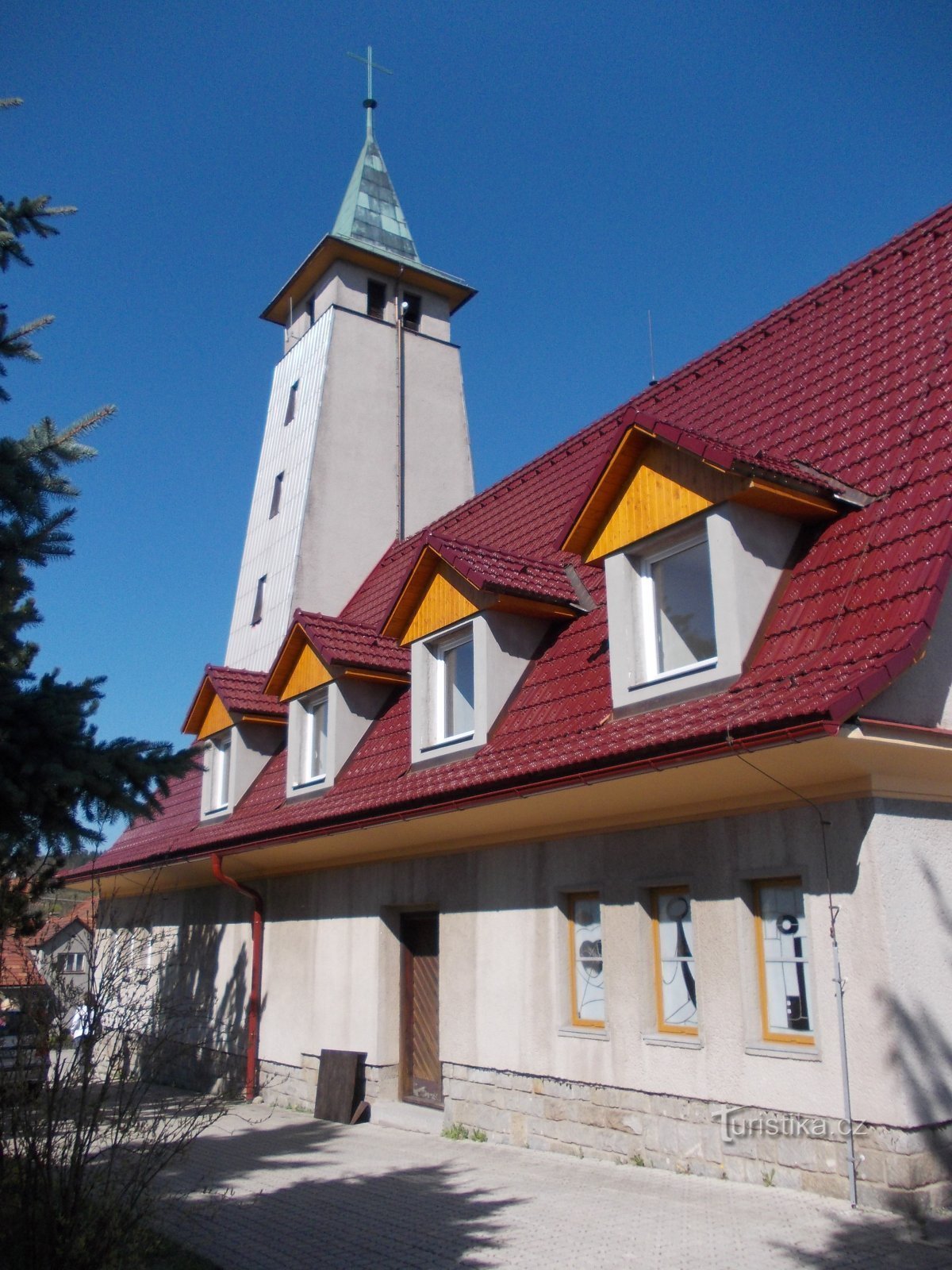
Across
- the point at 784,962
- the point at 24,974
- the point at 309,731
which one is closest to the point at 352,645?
the point at 309,731

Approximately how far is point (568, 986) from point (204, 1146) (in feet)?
14.0

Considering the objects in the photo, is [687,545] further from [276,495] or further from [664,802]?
[276,495]

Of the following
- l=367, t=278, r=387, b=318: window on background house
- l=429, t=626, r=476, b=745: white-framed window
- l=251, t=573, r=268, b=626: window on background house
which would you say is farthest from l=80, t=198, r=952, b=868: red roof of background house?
l=367, t=278, r=387, b=318: window on background house

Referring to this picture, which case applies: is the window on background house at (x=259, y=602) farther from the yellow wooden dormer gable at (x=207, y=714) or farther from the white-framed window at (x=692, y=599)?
the white-framed window at (x=692, y=599)

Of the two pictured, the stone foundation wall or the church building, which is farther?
the church building

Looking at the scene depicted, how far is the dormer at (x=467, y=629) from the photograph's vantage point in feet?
34.6

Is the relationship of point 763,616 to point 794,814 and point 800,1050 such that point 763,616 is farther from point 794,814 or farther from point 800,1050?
point 800,1050

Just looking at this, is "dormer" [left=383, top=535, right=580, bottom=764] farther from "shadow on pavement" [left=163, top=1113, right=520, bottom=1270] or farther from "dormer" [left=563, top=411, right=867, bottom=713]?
"shadow on pavement" [left=163, top=1113, right=520, bottom=1270]

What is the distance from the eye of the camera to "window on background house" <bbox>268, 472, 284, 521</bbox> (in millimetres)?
19875

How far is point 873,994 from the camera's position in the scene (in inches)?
263

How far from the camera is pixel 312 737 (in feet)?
47.3

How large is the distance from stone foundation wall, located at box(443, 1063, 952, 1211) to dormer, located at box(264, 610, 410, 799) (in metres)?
4.42

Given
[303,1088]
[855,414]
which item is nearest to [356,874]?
[303,1088]

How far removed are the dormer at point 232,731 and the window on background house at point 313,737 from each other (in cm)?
142
